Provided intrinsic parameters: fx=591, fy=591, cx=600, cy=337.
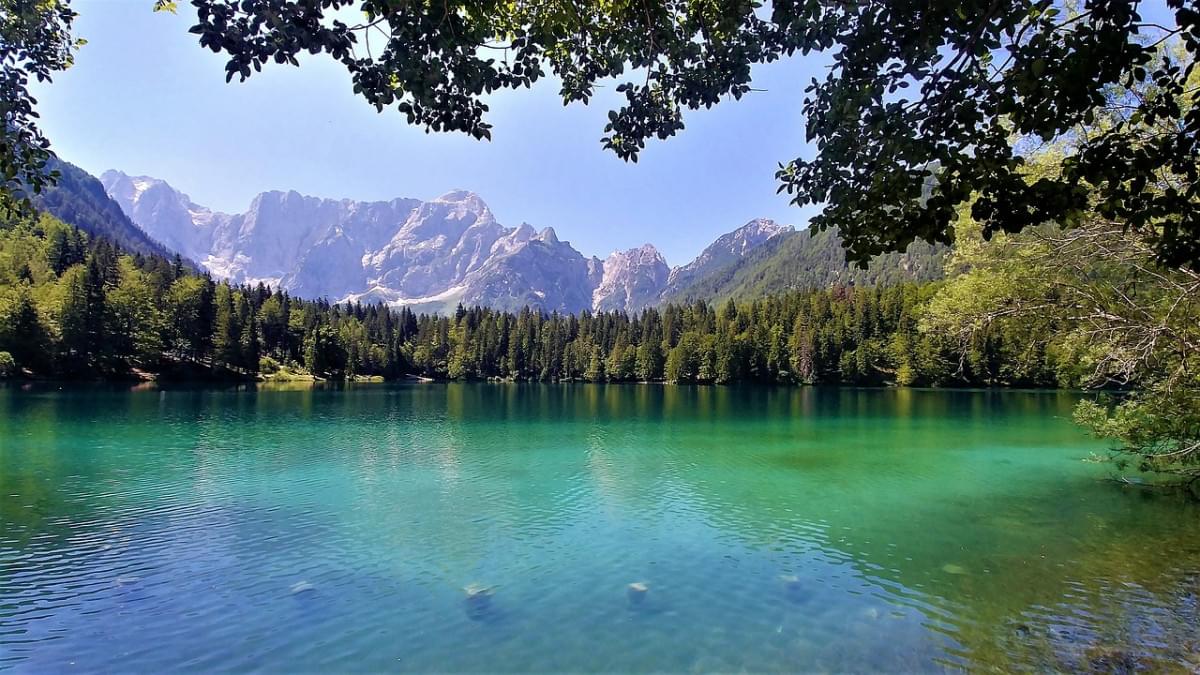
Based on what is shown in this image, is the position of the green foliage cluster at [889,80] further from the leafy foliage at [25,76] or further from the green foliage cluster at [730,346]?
the green foliage cluster at [730,346]

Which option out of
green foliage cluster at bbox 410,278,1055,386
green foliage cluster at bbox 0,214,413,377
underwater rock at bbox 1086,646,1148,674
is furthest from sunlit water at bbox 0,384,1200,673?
green foliage cluster at bbox 410,278,1055,386

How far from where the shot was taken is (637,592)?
44.3ft

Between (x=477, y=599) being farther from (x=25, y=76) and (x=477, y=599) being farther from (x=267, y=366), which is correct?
(x=267, y=366)

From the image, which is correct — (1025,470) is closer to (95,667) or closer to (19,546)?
(95,667)

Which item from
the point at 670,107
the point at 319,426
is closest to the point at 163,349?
the point at 319,426

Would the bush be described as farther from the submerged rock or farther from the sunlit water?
the submerged rock

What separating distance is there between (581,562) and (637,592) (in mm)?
2601

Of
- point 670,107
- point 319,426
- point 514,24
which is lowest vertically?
point 319,426

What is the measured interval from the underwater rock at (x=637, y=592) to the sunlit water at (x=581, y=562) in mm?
71

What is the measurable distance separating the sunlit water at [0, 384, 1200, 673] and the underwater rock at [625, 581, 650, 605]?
71 mm

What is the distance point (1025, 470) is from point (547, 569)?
26.7 metres

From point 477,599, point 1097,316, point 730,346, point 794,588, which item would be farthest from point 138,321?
point 1097,316

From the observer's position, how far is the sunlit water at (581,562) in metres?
10.7

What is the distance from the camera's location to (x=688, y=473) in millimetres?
29391
